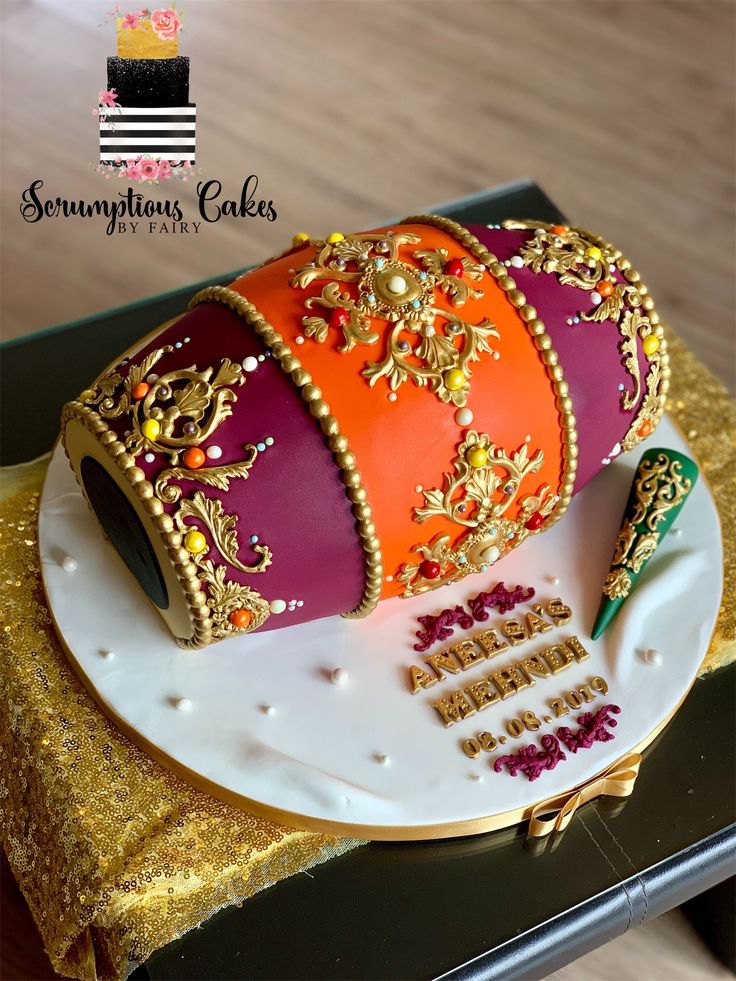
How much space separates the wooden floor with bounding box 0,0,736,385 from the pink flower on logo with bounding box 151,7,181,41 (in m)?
0.54

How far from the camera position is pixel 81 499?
1153 millimetres

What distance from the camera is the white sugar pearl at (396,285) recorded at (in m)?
0.96

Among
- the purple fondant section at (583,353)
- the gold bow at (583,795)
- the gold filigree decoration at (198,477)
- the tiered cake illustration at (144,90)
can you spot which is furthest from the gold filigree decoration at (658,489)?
the tiered cake illustration at (144,90)

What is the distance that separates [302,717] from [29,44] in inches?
66.1

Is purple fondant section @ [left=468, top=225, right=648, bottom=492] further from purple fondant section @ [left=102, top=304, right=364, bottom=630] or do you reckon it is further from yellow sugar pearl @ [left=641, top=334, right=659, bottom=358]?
purple fondant section @ [left=102, top=304, right=364, bottom=630]

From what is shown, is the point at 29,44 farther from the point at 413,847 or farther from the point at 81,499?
the point at 413,847

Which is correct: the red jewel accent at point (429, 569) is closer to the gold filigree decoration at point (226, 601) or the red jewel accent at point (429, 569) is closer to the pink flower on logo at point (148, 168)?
the gold filigree decoration at point (226, 601)

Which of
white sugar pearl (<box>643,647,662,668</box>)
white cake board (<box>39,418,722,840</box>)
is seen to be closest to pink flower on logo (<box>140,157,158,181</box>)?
white cake board (<box>39,418,722,840</box>)

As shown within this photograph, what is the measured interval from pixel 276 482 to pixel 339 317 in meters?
0.15

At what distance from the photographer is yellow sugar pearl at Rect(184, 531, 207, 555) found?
903 mm

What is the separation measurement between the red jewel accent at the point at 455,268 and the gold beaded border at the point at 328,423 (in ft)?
0.54

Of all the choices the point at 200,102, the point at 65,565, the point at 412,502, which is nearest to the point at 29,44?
the point at 200,102

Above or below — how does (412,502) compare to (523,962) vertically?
above

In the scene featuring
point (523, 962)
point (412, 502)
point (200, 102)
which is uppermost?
point (412, 502)
